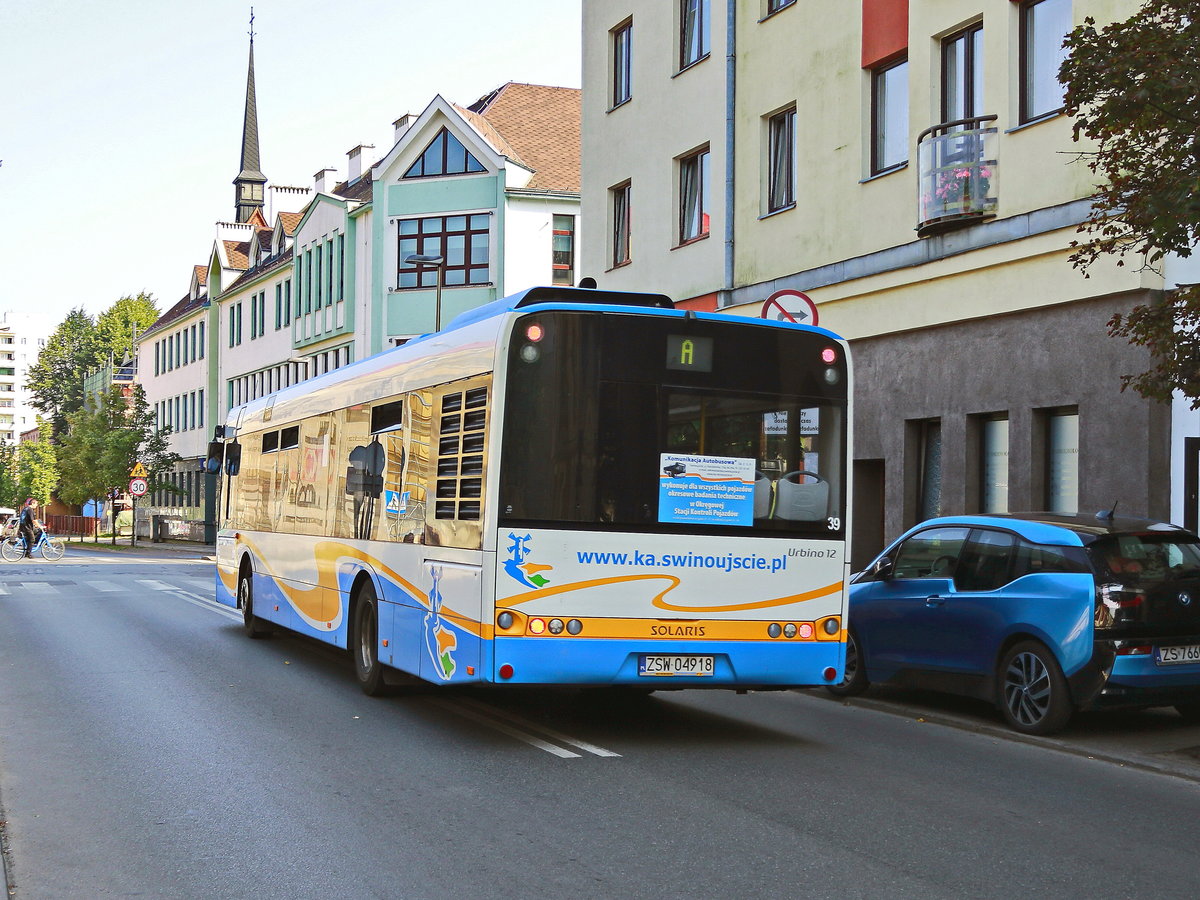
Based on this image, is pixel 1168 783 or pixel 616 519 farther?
pixel 616 519

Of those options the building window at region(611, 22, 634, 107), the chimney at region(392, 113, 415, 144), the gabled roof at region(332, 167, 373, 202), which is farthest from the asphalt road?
the chimney at region(392, 113, 415, 144)

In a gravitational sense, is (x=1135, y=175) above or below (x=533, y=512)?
above

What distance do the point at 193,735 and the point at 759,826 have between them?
4500mm

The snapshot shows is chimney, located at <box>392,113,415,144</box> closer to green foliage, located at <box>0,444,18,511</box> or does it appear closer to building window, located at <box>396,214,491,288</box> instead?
building window, located at <box>396,214,491,288</box>

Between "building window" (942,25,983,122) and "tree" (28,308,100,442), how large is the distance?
107060 mm

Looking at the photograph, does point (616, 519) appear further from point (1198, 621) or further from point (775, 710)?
point (1198, 621)

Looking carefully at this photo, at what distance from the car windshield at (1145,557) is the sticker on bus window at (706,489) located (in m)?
2.48

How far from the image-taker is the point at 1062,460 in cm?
1714

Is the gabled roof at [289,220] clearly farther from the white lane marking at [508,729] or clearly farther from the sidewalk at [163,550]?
the white lane marking at [508,729]

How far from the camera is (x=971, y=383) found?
18.3 meters

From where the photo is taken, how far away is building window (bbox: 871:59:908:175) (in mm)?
19891

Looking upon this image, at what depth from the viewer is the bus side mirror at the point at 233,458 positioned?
1881 cm

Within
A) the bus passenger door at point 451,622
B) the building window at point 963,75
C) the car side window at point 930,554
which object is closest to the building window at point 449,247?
the building window at point 963,75

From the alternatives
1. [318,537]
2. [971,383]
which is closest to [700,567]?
[318,537]
